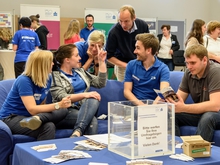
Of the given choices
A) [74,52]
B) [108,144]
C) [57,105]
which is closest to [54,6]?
[74,52]

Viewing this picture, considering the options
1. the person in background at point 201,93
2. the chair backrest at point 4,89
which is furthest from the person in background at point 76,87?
the person in background at point 201,93

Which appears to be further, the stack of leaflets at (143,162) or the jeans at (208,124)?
the jeans at (208,124)

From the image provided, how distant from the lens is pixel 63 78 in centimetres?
366

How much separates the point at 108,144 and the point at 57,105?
90cm

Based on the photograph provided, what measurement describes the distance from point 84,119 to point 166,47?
19.8 feet

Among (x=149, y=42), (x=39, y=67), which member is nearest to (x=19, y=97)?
(x=39, y=67)

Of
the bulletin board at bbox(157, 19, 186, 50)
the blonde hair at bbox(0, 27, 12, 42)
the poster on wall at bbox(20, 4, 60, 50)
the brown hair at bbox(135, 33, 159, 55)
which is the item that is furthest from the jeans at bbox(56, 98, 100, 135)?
the bulletin board at bbox(157, 19, 186, 50)

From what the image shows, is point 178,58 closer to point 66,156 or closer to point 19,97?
point 19,97

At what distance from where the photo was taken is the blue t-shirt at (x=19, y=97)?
315 cm

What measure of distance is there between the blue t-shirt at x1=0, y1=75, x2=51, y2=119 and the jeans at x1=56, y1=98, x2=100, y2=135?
1.10 ft

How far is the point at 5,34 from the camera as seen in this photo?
28.9ft

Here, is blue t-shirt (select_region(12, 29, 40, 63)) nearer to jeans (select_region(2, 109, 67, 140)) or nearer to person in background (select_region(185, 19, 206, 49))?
person in background (select_region(185, 19, 206, 49))

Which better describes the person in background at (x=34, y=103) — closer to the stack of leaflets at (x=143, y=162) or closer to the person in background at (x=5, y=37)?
the stack of leaflets at (x=143, y=162)

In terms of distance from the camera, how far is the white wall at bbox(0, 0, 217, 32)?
10133mm
